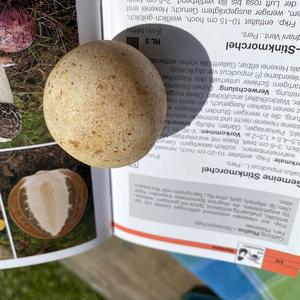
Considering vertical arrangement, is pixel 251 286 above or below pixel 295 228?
below

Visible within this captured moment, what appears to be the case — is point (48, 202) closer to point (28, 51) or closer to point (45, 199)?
point (45, 199)

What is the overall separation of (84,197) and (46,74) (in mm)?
167

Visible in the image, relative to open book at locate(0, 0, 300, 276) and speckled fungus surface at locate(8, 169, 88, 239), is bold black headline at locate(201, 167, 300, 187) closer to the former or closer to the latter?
open book at locate(0, 0, 300, 276)

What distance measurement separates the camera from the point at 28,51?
43 cm

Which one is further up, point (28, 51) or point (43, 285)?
point (28, 51)

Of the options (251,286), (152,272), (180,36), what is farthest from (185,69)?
(152,272)

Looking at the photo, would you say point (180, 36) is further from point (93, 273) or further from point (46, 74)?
point (93, 273)

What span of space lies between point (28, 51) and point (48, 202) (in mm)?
188

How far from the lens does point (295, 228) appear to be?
0.50 meters

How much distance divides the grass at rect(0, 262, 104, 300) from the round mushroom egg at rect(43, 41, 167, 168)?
1.94 ft

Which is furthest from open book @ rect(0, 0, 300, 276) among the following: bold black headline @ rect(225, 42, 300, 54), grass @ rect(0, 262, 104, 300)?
grass @ rect(0, 262, 104, 300)

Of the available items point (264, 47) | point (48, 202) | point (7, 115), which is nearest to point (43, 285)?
point (48, 202)

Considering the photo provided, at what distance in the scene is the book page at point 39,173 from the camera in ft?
1.41

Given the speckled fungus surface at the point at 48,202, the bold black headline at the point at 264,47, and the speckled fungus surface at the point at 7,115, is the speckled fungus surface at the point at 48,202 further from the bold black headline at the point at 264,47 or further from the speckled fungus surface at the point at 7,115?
the bold black headline at the point at 264,47
